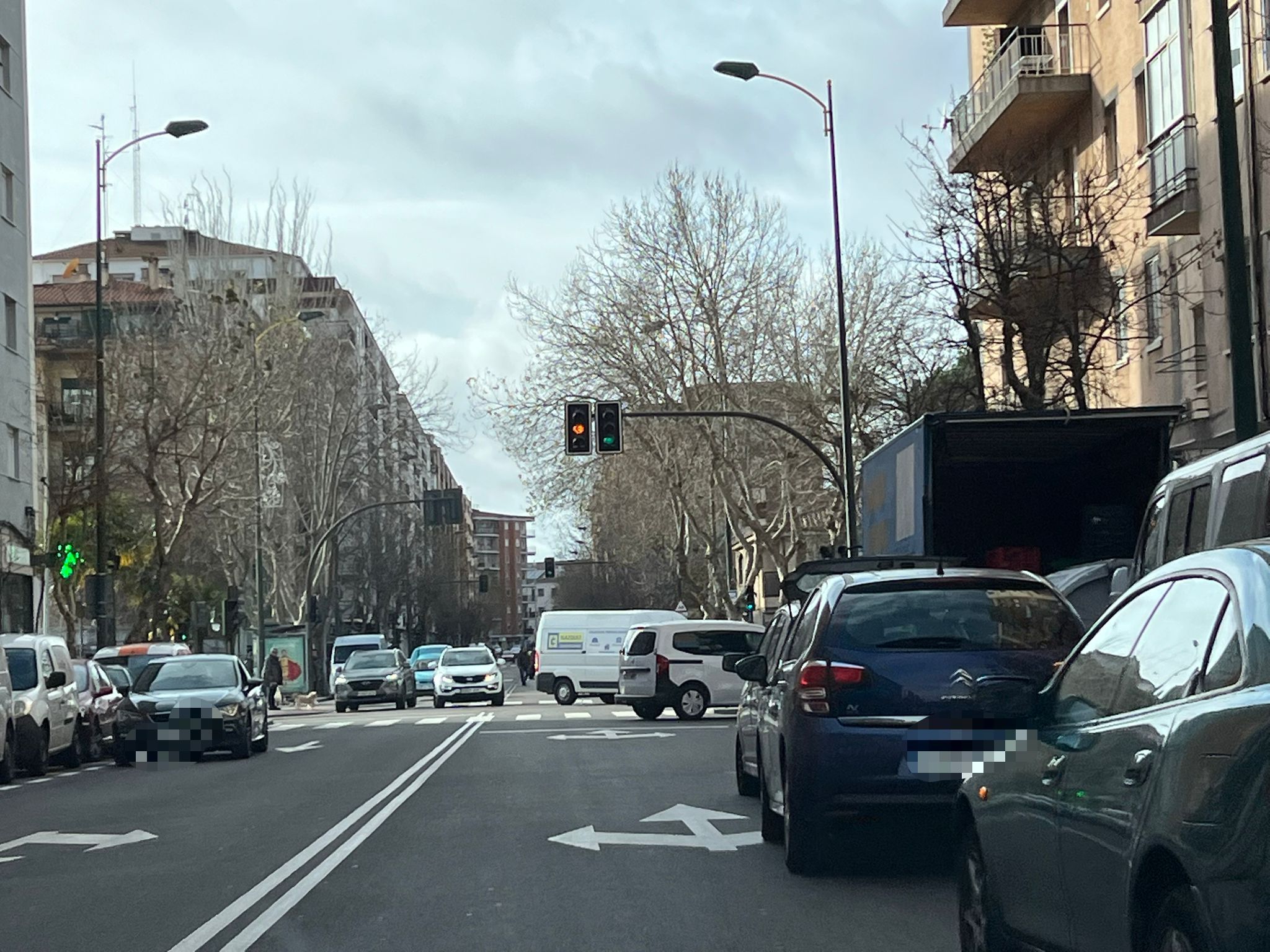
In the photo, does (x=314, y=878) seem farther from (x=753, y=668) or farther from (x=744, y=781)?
(x=744, y=781)

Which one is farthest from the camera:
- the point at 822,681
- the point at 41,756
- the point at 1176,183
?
the point at 1176,183

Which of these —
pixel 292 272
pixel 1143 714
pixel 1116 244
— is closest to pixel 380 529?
pixel 292 272

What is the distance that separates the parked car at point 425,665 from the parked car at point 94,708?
3288cm

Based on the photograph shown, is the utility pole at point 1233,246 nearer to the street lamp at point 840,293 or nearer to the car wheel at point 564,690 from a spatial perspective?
the street lamp at point 840,293

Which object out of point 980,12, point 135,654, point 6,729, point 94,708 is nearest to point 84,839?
point 6,729

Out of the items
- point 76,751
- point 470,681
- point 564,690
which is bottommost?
point 564,690

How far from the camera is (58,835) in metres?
13.1

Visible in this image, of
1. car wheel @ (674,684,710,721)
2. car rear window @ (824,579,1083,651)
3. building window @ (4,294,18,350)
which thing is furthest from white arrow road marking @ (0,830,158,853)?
building window @ (4,294,18,350)

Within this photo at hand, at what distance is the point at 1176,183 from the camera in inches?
1047

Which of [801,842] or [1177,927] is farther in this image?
[801,842]

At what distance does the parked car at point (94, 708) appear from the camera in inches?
937

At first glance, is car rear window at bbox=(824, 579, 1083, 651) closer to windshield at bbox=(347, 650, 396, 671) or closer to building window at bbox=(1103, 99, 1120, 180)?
building window at bbox=(1103, 99, 1120, 180)

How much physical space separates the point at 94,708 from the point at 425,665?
3904 centimetres

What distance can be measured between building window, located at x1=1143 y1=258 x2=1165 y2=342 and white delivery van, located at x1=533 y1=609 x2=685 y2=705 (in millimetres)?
17788
